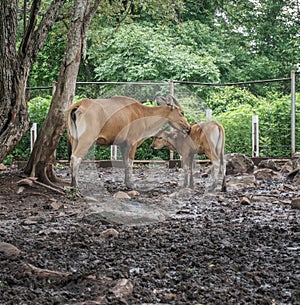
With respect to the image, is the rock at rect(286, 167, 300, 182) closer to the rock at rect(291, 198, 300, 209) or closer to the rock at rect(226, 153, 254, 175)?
the rock at rect(226, 153, 254, 175)

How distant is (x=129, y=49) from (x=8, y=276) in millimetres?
15180

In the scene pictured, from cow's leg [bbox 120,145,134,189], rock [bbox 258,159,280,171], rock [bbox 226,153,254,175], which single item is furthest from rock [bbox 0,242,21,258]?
rock [bbox 258,159,280,171]

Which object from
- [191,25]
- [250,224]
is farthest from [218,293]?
[191,25]

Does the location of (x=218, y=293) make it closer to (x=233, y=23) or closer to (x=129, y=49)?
(x=129, y=49)

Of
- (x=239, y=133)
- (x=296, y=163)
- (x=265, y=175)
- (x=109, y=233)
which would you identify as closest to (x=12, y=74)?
(x=109, y=233)

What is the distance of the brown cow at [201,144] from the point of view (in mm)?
6969

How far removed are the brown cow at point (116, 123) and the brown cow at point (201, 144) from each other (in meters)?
0.15

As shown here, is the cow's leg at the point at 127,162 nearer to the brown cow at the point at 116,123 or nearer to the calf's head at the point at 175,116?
the brown cow at the point at 116,123

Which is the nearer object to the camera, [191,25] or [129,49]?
[129,49]

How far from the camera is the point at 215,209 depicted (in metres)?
5.60

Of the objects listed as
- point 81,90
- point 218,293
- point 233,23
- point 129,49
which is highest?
point 233,23

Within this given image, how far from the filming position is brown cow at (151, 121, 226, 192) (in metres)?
6.97

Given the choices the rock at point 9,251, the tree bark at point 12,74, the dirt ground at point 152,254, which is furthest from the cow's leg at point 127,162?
the rock at point 9,251

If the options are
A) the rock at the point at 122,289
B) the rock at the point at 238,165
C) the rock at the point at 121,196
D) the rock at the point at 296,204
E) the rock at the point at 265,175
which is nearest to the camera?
the rock at the point at 122,289
